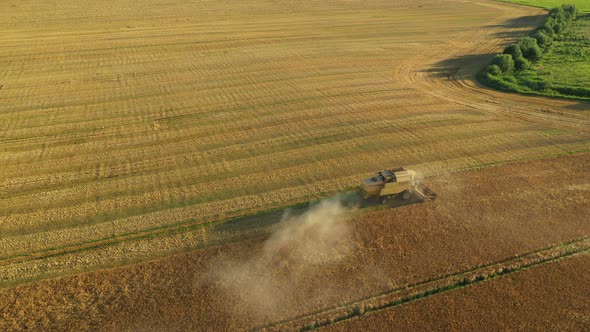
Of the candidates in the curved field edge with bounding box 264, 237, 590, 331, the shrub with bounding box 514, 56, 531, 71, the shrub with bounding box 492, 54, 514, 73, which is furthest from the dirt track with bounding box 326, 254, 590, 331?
the shrub with bounding box 514, 56, 531, 71

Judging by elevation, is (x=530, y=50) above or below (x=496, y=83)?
above

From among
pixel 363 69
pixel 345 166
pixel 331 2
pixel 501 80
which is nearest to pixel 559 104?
pixel 501 80

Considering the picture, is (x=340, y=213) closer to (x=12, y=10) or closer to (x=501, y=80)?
(x=501, y=80)

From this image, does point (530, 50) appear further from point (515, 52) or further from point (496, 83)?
point (496, 83)

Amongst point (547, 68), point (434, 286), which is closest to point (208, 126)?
point (434, 286)

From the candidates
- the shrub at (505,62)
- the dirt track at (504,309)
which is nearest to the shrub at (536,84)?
the shrub at (505,62)
